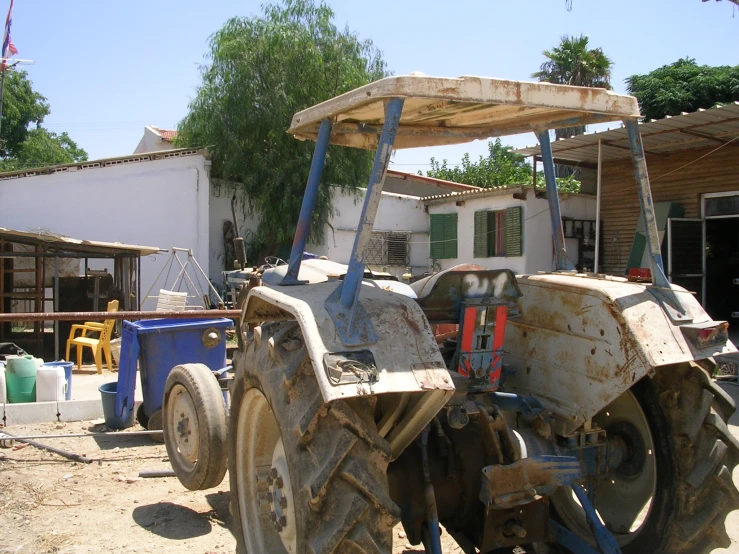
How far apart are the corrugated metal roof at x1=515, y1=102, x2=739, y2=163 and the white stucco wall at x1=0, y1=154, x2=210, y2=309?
32.4 feet

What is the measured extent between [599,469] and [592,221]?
48.1 ft

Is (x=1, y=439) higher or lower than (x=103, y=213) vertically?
lower

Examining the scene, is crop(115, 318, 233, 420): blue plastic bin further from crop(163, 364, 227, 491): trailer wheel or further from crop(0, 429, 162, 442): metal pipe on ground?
crop(163, 364, 227, 491): trailer wheel

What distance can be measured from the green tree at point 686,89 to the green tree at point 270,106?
9.91 meters

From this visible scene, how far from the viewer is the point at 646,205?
10.0 ft

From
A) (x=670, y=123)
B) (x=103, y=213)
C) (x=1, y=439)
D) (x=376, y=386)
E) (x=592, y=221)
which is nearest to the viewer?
(x=376, y=386)

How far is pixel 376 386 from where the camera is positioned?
2346mm

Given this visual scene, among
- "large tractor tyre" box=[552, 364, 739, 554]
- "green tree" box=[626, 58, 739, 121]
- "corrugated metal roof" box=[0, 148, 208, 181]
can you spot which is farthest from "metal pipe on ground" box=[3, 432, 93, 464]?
"green tree" box=[626, 58, 739, 121]

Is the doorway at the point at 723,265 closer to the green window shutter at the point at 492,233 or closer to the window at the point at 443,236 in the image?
the green window shutter at the point at 492,233

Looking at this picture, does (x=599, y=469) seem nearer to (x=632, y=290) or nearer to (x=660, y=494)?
(x=660, y=494)

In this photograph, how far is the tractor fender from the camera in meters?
2.34

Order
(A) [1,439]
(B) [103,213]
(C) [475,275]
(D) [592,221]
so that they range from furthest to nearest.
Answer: (B) [103,213] → (D) [592,221] → (A) [1,439] → (C) [475,275]

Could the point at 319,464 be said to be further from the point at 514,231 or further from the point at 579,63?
the point at 579,63

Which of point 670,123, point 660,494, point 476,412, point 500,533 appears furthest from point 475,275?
point 670,123
